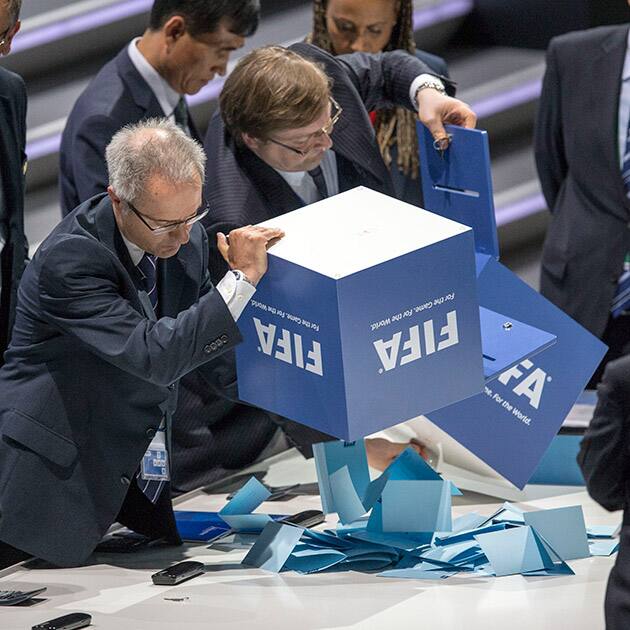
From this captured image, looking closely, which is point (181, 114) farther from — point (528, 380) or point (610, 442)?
point (610, 442)

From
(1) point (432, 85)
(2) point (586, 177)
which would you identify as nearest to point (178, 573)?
(1) point (432, 85)

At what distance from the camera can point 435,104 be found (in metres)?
3.87

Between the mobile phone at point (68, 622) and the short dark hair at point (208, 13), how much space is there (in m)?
1.71

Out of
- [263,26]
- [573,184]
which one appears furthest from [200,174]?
Result: [263,26]

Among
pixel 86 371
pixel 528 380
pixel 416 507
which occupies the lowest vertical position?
pixel 416 507

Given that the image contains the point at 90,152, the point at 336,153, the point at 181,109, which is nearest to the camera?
the point at 336,153

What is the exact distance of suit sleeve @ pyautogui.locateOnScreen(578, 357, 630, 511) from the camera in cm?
254

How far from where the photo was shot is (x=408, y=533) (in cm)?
357

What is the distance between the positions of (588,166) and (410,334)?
2109 millimetres

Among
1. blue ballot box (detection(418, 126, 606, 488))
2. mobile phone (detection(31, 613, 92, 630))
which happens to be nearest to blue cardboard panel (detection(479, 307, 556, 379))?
blue ballot box (detection(418, 126, 606, 488))

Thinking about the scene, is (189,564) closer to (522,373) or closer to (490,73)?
(522,373)

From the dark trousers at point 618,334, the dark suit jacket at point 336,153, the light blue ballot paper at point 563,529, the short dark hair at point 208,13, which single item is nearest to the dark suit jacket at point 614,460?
the light blue ballot paper at point 563,529

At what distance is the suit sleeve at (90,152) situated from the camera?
4043 mm

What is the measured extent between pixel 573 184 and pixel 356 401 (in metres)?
2.28
